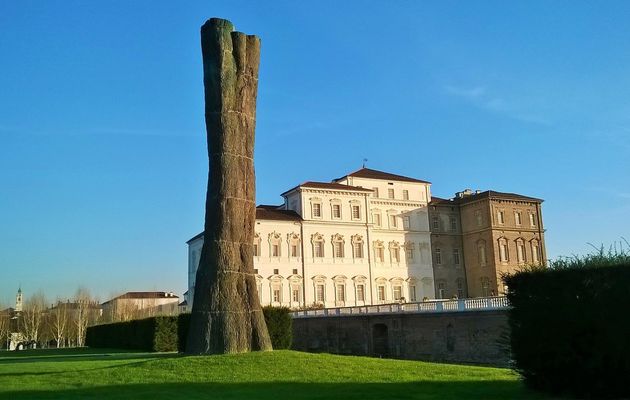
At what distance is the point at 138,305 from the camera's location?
9150cm

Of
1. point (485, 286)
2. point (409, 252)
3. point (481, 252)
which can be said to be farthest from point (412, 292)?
point (481, 252)

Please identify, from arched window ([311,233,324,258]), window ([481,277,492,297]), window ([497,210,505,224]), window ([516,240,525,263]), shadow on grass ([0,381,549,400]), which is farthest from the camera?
window ([516,240,525,263])

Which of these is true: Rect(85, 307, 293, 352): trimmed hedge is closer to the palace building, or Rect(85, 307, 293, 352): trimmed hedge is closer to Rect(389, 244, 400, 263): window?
the palace building

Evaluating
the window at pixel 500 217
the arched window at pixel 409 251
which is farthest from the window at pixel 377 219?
the window at pixel 500 217

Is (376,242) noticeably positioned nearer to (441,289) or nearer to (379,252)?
(379,252)

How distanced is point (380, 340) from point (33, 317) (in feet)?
156

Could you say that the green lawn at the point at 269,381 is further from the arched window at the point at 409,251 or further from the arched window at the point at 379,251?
the arched window at the point at 409,251

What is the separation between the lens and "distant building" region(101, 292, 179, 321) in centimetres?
7344

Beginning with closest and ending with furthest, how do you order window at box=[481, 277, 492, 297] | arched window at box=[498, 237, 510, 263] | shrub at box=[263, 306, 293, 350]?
shrub at box=[263, 306, 293, 350] → arched window at box=[498, 237, 510, 263] → window at box=[481, 277, 492, 297]

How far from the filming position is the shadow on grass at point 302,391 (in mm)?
11125

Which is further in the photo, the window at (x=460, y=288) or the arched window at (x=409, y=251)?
the window at (x=460, y=288)

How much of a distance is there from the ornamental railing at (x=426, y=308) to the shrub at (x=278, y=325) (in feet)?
31.7

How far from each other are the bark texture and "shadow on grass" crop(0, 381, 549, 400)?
4.28 meters

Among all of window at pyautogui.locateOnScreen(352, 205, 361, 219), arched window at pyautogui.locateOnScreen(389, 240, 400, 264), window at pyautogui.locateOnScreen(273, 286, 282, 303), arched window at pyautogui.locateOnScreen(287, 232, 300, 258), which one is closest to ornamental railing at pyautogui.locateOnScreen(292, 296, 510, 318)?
window at pyautogui.locateOnScreen(273, 286, 282, 303)
